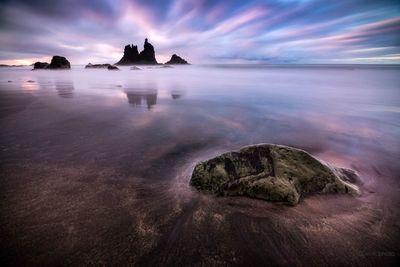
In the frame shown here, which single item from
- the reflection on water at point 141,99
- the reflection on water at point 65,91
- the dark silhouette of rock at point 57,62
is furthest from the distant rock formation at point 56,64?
the reflection on water at point 141,99

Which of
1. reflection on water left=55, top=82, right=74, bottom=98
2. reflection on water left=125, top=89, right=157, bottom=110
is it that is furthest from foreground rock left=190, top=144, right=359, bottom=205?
reflection on water left=55, top=82, right=74, bottom=98

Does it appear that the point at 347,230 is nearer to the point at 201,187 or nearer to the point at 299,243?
the point at 299,243

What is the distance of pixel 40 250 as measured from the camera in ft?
7.30

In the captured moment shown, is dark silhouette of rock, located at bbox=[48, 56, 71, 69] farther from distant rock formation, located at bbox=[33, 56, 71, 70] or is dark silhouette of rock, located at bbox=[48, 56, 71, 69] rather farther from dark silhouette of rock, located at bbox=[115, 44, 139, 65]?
dark silhouette of rock, located at bbox=[115, 44, 139, 65]

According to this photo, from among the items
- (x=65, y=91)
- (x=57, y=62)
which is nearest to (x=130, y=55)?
(x=57, y=62)

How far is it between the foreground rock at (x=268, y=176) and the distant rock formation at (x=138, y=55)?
19589cm

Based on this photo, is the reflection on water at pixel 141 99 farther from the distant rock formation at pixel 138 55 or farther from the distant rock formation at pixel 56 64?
the distant rock formation at pixel 138 55

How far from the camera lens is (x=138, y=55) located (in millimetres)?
182750

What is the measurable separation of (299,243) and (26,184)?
14.2 ft

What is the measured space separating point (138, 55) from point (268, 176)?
20234 cm

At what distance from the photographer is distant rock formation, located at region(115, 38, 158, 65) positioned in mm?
179875

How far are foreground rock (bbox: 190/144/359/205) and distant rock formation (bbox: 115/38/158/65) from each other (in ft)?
643

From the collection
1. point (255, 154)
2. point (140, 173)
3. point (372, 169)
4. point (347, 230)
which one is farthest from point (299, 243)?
point (372, 169)

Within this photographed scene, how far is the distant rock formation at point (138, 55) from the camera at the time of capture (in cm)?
17988
